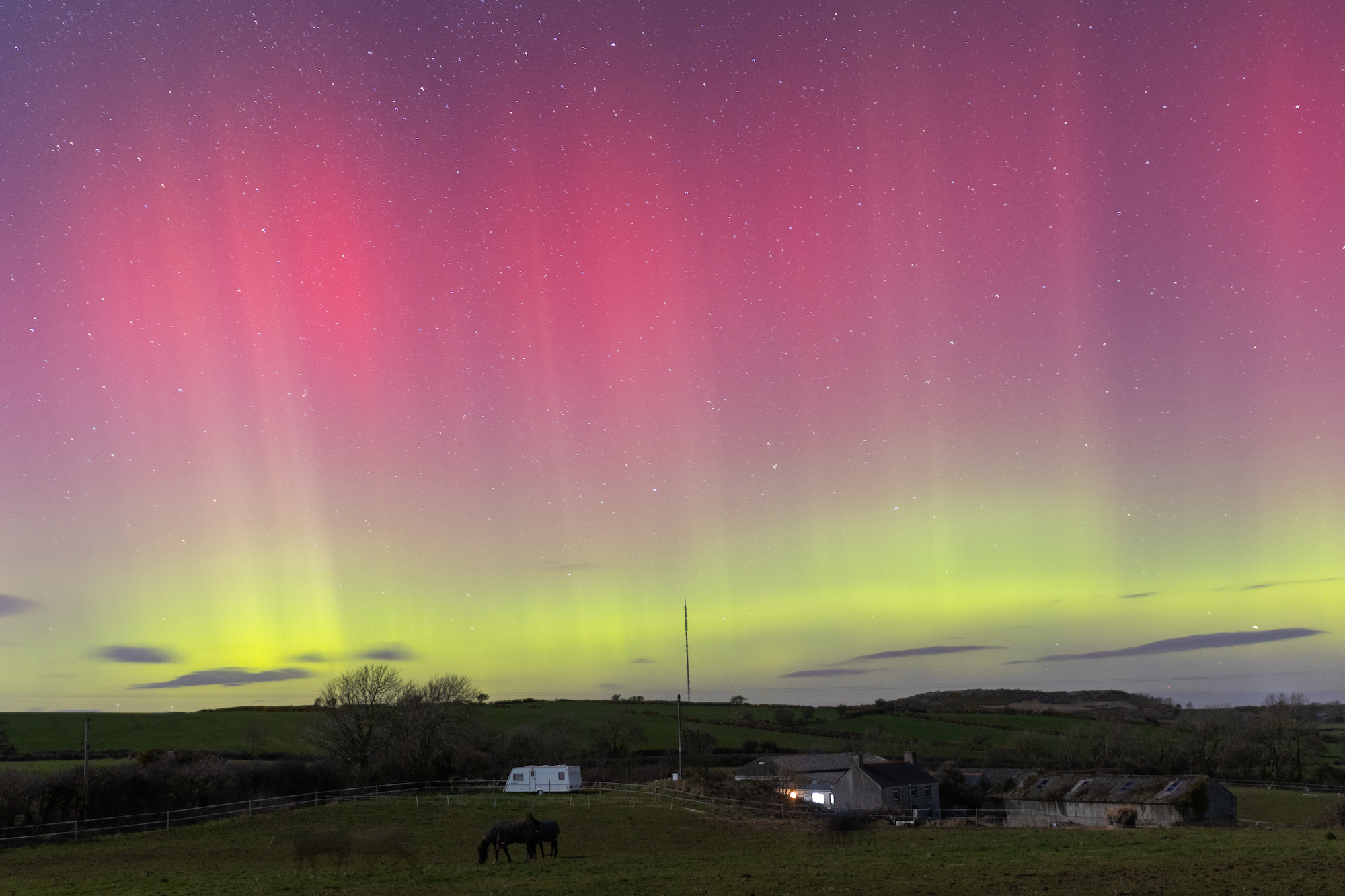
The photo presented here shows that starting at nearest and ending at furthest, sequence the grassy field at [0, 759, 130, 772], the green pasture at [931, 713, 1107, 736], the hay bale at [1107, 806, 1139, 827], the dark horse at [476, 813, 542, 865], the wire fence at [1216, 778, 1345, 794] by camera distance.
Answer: the dark horse at [476, 813, 542, 865], the hay bale at [1107, 806, 1139, 827], the grassy field at [0, 759, 130, 772], the wire fence at [1216, 778, 1345, 794], the green pasture at [931, 713, 1107, 736]

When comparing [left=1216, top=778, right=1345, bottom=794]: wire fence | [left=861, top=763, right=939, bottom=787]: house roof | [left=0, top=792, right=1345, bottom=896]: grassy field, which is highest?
[left=0, top=792, right=1345, bottom=896]: grassy field

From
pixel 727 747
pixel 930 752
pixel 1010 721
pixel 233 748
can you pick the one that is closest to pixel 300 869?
pixel 233 748

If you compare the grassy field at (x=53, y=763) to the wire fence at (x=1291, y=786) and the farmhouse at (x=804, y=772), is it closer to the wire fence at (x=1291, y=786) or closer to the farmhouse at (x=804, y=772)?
the farmhouse at (x=804, y=772)

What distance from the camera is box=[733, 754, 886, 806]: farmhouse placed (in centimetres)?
7481

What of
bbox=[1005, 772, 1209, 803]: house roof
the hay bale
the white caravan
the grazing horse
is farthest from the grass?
the grazing horse

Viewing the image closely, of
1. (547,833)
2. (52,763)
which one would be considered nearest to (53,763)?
(52,763)

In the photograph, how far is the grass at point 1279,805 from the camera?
63906mm

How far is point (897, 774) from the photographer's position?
77375 mm

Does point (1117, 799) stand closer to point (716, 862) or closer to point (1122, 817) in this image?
point (1122, 817)

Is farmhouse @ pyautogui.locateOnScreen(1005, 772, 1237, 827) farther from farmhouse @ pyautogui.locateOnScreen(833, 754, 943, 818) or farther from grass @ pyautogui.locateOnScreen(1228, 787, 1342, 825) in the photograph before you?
farmhouse @ pyautogui.locateOnScreen(833, 754, 943, 818)

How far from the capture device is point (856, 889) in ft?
59.6

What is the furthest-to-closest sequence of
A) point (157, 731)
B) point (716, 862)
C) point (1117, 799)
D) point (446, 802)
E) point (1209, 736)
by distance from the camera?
point (157, 731) → point (1209, 736) → point (1117, 799) → point (446, 802) → point (716, 862)

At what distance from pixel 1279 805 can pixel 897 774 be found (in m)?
28.4

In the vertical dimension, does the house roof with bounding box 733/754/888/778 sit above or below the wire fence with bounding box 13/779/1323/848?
below
